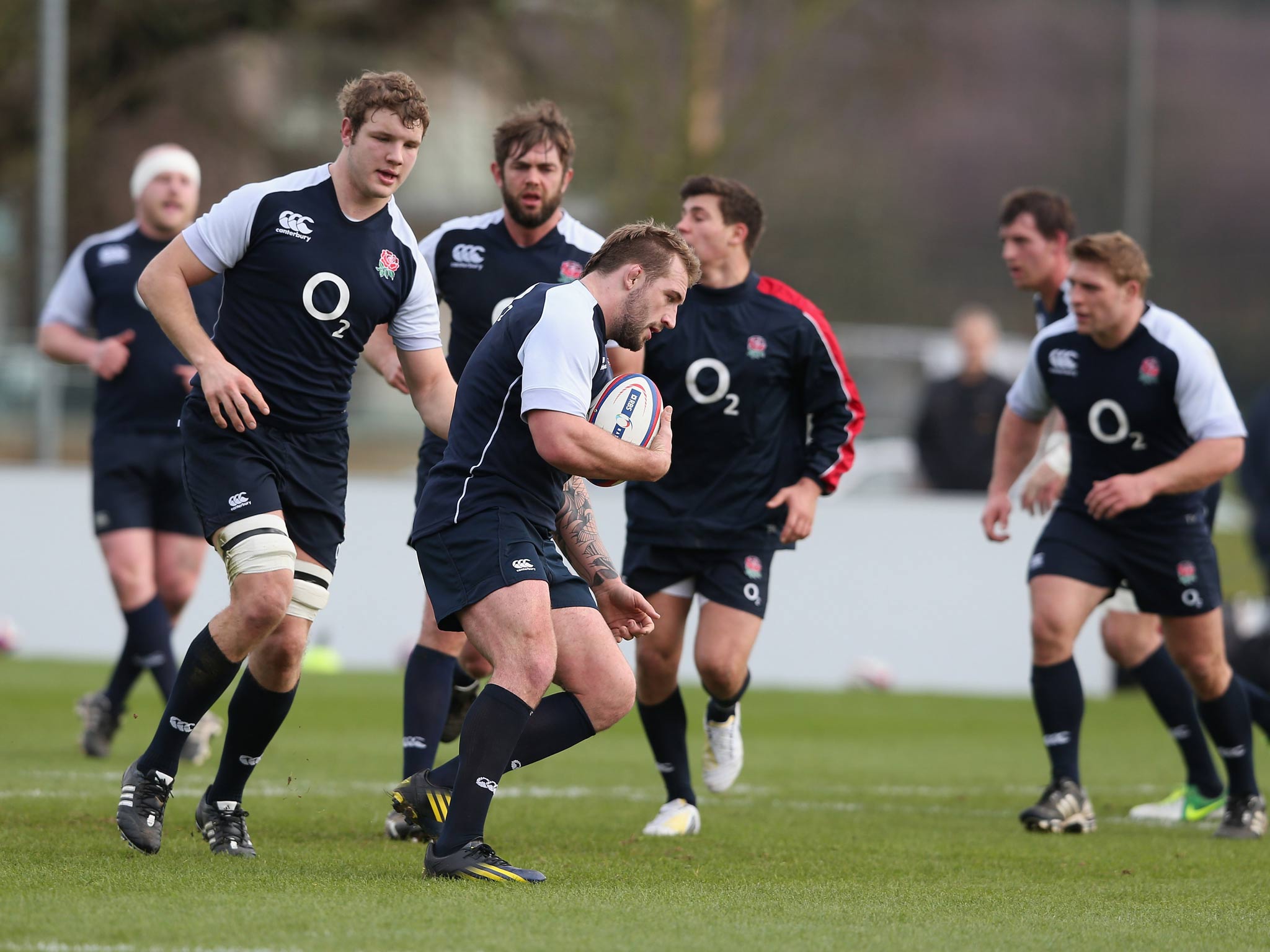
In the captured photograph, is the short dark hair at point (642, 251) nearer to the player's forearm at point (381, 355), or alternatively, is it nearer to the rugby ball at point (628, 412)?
the rugby ball at point (628, 412)

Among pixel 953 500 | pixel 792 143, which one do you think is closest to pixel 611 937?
pixel 953 500

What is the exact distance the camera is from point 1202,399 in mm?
7094

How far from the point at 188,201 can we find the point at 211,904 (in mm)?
4812

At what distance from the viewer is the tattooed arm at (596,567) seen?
18.4 feet

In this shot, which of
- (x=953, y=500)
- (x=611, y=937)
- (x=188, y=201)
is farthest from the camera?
(x=953, y=500)

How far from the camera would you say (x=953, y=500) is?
43.7ft

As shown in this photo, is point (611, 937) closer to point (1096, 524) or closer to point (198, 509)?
point (198, 509)

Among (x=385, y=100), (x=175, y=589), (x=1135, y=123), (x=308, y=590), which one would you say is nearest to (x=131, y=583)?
(x=175, y=589)

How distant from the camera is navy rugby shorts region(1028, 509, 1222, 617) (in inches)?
286

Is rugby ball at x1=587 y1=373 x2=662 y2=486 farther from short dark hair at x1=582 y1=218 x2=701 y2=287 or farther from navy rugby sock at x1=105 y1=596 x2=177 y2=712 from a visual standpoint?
navy rugby sock at x1=105 y1=596 x2=177 y2=712

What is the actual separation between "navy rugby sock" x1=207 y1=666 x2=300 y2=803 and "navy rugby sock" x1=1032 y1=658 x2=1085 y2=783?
10.6 feet

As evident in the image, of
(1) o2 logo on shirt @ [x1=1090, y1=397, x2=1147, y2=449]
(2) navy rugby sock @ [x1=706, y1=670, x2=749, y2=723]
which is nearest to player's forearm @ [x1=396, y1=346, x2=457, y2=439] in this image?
(2) navy rugby sock @ [x1=706, y1=670, x2=749, y2=723]

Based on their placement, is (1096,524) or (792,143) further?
(792,143)

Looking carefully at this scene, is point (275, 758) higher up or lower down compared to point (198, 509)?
lower down
